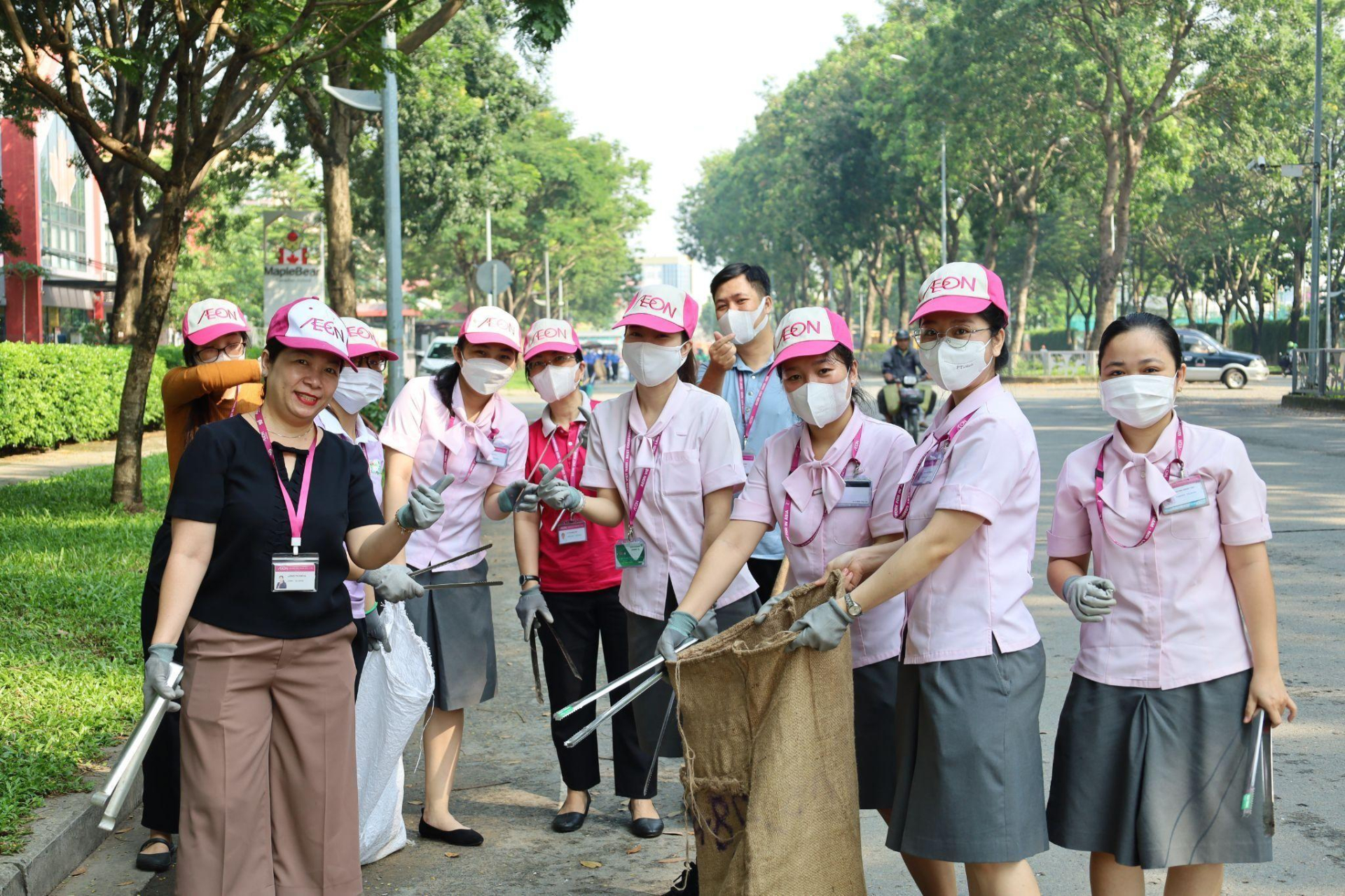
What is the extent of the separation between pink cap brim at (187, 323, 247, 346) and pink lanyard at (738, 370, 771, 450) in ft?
6.11

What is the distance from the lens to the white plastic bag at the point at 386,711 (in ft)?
14.3

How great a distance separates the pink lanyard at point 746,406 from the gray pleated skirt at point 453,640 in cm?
115

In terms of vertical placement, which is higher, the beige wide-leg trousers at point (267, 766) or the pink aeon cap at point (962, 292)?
the pink aeon cap at point (962, 292)

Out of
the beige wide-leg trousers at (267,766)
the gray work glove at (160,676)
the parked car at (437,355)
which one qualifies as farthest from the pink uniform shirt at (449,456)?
the parked car at (437,355)

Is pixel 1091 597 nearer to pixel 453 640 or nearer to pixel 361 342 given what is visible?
pixel 453 640

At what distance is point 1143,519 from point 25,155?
41.6 meters

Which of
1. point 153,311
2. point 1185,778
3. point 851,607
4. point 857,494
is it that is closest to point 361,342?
point 857,494

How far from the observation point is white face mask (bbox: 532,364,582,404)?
16.1 ft

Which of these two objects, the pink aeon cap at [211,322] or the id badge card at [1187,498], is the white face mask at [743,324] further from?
the id badge card at [1187,498]

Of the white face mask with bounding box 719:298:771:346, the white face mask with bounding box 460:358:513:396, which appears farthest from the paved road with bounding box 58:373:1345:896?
the white face mask with bounding box 719:298:771:346

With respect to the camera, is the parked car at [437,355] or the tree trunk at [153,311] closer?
the tree trunk at [153,311]

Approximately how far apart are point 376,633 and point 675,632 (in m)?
1.19

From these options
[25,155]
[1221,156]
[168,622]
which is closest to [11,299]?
[25,155]

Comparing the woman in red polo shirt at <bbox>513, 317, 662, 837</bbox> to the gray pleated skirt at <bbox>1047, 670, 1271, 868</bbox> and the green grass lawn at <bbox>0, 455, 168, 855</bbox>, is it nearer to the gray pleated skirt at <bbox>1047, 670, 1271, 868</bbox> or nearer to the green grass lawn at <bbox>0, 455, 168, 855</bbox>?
the green grass lawn at <bbox>0, 455, 168, 855</bbox>
